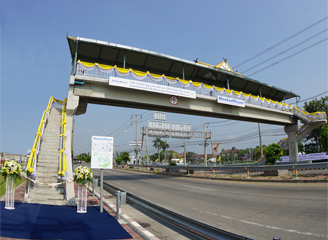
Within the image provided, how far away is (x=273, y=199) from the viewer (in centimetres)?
996

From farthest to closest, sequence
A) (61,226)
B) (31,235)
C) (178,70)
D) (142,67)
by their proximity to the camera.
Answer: (178,70) → (142,67) → (61,226) → (31,235)

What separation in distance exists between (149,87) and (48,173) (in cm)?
1030

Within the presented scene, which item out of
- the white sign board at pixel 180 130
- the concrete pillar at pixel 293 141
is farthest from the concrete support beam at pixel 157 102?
the white sign board at pixel 180 130

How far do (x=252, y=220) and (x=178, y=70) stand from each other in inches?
836

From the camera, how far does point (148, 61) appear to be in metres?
23.5

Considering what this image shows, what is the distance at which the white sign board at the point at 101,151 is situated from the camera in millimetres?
7094

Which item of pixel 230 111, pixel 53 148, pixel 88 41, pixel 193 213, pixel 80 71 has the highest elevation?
pixel 88 41

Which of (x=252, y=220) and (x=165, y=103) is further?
(x=165, y=103)

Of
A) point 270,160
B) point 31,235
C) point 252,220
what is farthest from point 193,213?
point 270,160

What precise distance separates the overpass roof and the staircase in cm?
877

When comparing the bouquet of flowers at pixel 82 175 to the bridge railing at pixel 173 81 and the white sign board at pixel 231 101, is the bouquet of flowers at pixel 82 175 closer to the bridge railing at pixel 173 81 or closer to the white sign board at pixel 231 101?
the bridge railing at pixel 173 81

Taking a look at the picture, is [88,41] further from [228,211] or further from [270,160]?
[270,160]

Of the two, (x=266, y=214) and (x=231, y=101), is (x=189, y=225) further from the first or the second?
(x=231, y=101)

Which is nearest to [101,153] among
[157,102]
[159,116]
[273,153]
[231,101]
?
[157,102]
